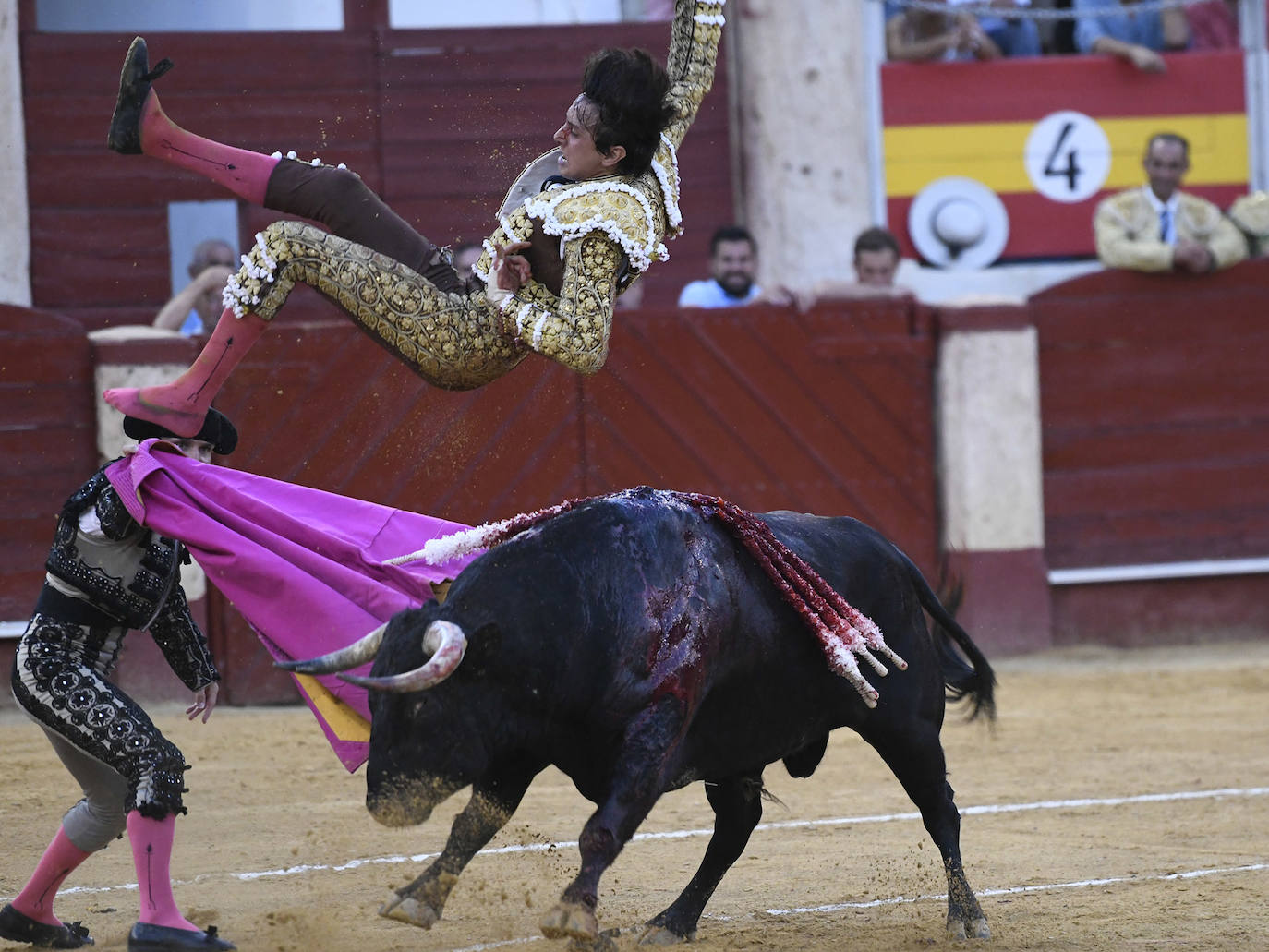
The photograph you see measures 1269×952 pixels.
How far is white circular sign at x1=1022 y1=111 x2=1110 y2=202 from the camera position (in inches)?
364

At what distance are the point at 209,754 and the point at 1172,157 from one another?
507cm

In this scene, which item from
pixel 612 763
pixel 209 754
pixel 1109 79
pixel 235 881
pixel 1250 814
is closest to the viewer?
pixel 612 763

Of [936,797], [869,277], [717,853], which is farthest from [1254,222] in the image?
[717,853]

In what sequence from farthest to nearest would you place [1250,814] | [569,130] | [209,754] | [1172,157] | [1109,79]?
1. [1109,79]
2. [1172,157]
3. [209,754]
4. [1250,814]
5. [569,130]

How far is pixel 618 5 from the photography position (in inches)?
356

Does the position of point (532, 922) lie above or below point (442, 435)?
below

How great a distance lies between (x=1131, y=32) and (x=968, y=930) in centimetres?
659

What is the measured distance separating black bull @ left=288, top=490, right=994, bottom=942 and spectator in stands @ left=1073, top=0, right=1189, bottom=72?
5936 millimetres

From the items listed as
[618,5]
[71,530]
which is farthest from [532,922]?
[618,5]

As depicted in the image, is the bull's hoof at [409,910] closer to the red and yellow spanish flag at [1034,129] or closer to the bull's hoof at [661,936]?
the bull's hoof at [661,936]

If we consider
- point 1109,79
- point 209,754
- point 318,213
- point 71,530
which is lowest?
point 209,754

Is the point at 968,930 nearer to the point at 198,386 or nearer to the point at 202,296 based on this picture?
the point at 198,386

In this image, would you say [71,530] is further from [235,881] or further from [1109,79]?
[1109,79]

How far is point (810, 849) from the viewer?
498cm
